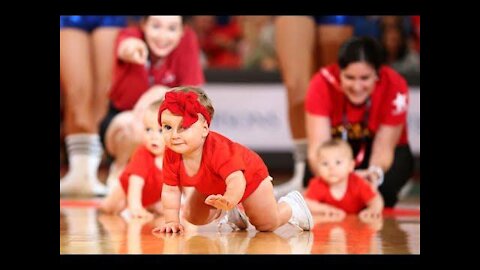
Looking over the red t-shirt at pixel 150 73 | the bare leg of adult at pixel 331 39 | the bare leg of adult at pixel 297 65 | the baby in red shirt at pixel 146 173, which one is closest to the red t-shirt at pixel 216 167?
the baby in red shirt at pixel 146 173

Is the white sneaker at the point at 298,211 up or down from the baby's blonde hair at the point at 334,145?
down

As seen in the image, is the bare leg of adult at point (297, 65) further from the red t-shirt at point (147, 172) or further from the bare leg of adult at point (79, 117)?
the red t-shirt at point (147, 172)

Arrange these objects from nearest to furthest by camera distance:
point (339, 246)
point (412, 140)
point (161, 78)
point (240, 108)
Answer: point (339, 246), point (161, 78), point (412, 140), point (240, 108)

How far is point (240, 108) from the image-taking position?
7344 millimetres

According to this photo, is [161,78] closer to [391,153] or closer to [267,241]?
[391,153]

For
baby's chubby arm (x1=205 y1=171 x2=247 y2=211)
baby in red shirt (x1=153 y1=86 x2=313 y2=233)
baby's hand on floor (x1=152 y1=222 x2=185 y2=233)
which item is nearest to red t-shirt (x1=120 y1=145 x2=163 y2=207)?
baby in red shirt (x1=153 y1=86 x2=313 y2=233)

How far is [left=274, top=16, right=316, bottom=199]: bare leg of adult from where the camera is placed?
19.6 feet

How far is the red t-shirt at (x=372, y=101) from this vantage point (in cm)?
513

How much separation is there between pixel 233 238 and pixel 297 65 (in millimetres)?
2745

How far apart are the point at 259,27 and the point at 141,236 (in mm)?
4295

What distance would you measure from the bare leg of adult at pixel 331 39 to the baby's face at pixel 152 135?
200cm

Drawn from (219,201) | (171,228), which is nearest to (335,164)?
(171,228)

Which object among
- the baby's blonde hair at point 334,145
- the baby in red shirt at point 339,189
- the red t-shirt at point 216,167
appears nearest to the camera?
the red t-shirt at point 216,167
